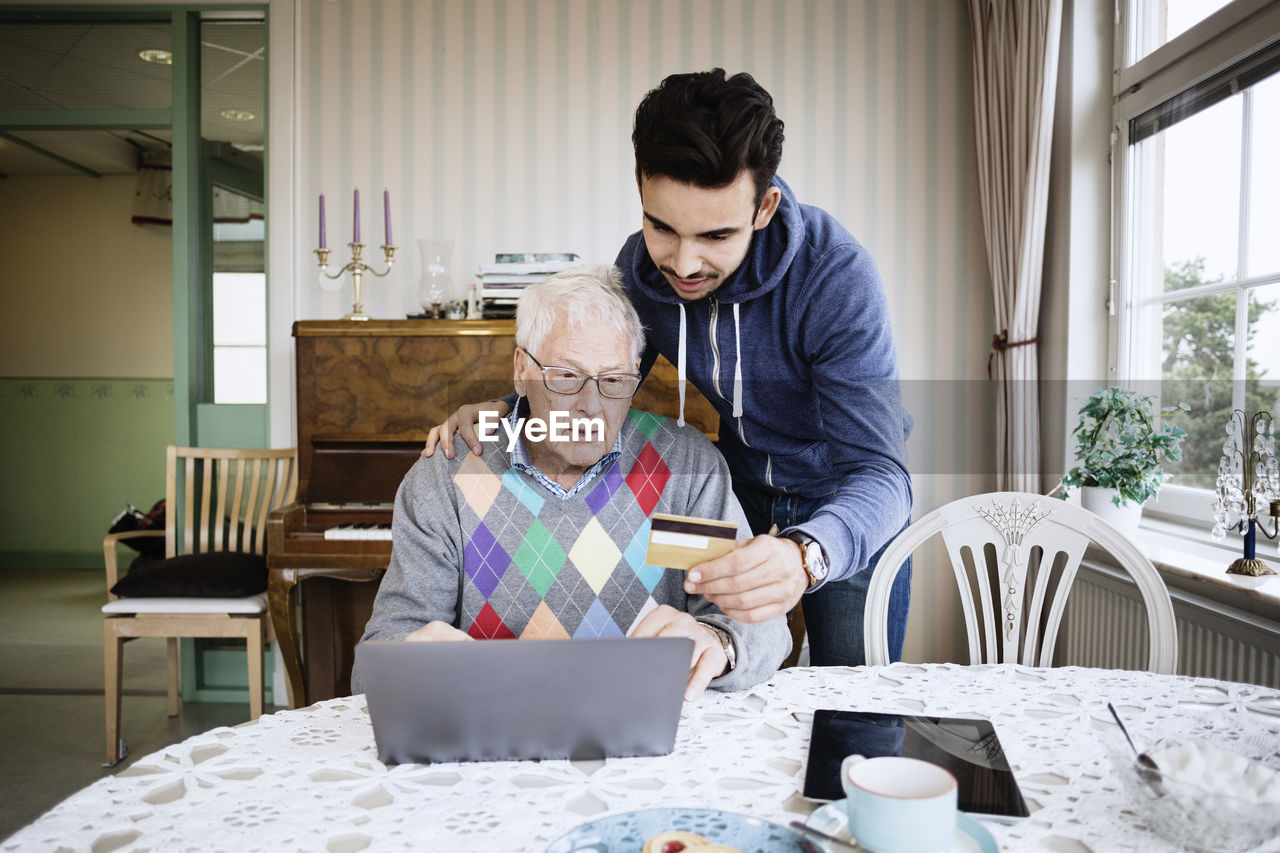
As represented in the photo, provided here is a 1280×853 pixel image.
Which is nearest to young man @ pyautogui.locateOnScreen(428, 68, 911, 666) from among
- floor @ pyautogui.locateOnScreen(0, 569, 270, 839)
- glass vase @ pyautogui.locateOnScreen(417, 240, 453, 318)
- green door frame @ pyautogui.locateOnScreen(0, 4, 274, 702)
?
glass vase @ pyautogui.locateOnScreen(417, 240, 453, 318)

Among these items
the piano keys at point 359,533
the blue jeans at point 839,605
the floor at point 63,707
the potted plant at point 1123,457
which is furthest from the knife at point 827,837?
the floor at point 63,707

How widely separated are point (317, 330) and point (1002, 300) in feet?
7.63

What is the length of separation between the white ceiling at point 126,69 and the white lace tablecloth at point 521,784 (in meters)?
2.98

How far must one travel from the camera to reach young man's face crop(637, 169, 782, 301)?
→ 131 centimetres

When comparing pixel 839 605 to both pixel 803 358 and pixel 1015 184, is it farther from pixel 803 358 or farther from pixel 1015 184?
pixel 1015 184

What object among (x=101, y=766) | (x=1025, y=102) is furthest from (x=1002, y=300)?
(x=101, y=766)

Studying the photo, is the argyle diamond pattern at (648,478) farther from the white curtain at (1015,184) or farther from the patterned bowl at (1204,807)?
the white curtain at (1015,184)

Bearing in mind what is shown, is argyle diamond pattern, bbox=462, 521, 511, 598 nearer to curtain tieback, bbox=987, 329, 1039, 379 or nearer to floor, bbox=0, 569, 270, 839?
floor, bbox=0, 569, 270, 839

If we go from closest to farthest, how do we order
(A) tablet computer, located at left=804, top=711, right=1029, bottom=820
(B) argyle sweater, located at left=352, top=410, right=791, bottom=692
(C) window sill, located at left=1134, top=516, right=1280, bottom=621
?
(A) tablet computer, located at left=804, top=711, right=1029, bottom=820 → (B) argyle sweater, located at left=352, top=410, right=791, bottom=692 → (C) window sill, located at left=1134, top=516, right=1280, bottom=621

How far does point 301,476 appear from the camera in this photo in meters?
2.70

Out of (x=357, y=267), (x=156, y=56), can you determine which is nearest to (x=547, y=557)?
(x=357, y=267)

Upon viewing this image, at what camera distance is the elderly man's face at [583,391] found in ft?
4.64

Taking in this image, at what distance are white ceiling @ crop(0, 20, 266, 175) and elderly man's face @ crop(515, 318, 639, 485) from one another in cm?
247

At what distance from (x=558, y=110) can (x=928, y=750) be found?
2.87 meters
